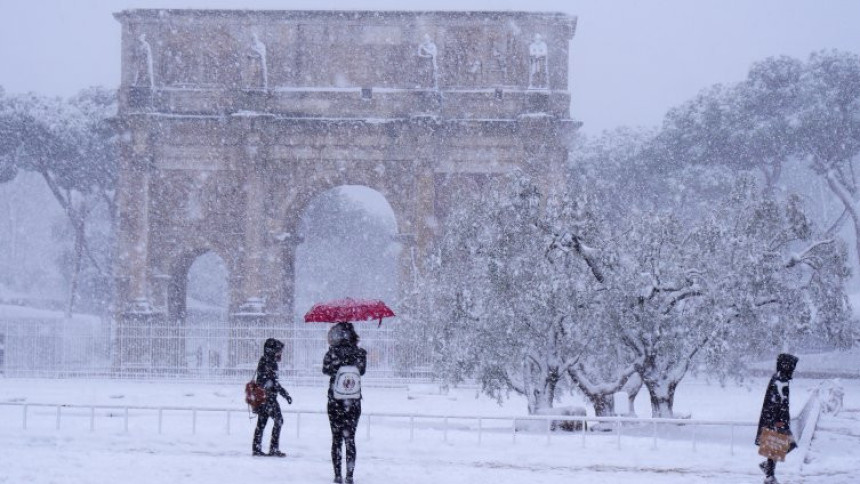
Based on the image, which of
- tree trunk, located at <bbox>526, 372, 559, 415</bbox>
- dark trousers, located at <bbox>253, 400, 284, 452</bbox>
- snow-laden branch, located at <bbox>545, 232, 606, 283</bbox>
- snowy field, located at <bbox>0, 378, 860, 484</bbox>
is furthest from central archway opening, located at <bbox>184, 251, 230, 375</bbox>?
dark trousers, located at <bbox>253, 400, 284, 452</bbox>

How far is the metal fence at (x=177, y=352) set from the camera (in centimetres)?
2638

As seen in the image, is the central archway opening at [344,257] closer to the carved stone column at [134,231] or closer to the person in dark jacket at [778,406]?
the carved stone column at [134,231]

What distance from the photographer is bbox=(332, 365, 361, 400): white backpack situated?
8.88 m

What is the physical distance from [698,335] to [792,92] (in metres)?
22.6

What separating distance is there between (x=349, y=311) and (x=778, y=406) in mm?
3867

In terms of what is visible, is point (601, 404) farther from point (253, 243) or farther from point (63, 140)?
point (63, 140)

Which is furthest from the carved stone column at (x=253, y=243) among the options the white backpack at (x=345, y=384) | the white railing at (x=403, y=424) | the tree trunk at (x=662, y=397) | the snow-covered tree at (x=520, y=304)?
the white backpack at (x=345, y=384)

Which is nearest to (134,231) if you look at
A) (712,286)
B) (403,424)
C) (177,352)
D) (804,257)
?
(177,352)

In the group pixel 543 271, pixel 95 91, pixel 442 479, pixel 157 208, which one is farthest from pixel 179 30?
pixel 442 479

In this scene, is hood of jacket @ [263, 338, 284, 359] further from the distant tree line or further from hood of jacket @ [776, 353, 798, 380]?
the distant tree line

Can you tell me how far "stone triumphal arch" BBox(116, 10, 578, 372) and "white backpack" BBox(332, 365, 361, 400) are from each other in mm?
20286

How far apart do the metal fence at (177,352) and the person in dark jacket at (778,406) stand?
16762mm

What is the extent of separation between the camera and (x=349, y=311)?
9617mm

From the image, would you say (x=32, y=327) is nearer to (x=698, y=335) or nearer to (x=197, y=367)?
(x=197, y=367)
